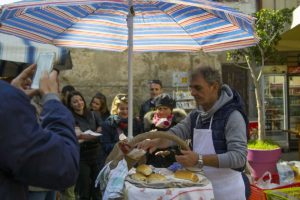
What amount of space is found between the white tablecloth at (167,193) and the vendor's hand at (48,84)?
2.87ft

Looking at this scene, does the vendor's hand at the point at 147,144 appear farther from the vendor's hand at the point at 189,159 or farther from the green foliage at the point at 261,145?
the green foliage at the point at 261,145

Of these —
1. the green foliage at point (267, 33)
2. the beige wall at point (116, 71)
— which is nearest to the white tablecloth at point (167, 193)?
the green foliage at point (267, 33)

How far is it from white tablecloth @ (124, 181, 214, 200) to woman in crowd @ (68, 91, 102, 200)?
3168 mm

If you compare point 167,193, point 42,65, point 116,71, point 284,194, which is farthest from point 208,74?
point 116,71

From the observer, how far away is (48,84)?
1.56 m

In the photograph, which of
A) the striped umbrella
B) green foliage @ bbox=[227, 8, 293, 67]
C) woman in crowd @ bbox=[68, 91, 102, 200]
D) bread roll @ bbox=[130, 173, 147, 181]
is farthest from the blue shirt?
green foliage @ bbox=[227, 8, 293, 67]

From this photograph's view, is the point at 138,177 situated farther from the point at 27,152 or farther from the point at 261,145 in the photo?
the point at 261,145

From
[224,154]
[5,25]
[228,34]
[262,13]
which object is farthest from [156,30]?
[262,13]

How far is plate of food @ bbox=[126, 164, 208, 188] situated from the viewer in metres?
2.25

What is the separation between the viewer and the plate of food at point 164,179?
2.25m

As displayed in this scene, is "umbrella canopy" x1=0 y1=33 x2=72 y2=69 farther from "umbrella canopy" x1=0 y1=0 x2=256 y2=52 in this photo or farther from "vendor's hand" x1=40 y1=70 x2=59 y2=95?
"vendor's hand" x1=40 y1=70 x2=59 y2=95

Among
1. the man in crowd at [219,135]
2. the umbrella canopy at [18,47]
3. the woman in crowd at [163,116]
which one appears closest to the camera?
the man in crowd at [219,135]

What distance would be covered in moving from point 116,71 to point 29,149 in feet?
27.2

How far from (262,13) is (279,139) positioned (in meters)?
4.62
